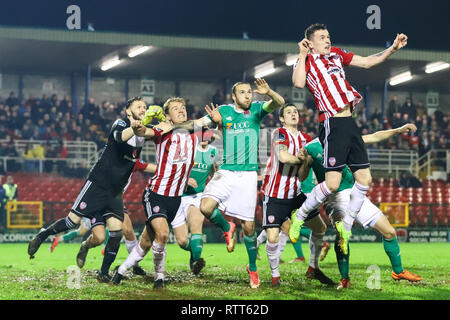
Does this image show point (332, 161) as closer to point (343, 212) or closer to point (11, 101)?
point (343, 212)

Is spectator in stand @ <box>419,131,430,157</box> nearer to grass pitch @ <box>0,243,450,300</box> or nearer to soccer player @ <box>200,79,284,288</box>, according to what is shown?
grass pitch @ <box>0,243,450,300</box>

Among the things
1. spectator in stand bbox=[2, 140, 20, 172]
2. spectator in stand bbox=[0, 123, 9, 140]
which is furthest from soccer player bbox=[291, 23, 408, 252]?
spectator in stand bbox=[0, 123, 9, 140]

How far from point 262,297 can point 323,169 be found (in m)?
1.90

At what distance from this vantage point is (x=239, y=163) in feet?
29.2

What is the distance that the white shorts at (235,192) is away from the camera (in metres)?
8.84

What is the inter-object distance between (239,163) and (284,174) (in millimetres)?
620

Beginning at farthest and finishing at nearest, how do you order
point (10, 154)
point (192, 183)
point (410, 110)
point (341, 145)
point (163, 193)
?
point (410, 110)
point (10, 154)
point (192, 183)
point (163, 193)
point (341, 145)

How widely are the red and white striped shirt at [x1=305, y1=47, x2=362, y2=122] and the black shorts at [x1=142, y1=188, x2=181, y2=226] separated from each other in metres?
2.19

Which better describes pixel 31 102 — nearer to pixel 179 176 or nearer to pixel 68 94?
pixel 68 94

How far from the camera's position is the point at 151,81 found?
31.3 meters

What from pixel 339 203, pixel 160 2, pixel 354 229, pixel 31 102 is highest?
pixel 160 2

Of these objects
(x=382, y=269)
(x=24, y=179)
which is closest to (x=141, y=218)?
(x=24, y=179)

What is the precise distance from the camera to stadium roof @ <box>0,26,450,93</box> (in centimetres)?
2355

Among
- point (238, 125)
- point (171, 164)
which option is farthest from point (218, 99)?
point (171, 164)
